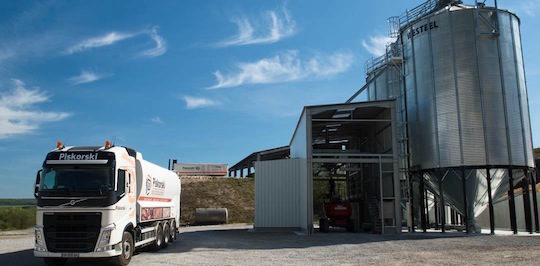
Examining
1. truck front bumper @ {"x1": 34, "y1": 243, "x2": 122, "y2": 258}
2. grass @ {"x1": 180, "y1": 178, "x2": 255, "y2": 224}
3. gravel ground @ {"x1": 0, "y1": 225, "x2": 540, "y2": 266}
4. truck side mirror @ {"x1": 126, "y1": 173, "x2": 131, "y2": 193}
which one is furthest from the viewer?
grass @ {"x1": 180, "y1": 178, "x2": 255, "y2": 224}

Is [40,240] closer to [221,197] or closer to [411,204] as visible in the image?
[411,204]

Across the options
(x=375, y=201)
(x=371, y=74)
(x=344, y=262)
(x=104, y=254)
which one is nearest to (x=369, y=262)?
(x=344, y=262)

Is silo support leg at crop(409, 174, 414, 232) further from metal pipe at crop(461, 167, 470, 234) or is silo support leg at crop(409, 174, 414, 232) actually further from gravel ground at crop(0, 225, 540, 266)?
gravel ground at crop(0, 225, 540, 266)

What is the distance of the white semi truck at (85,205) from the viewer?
1289 centimetres

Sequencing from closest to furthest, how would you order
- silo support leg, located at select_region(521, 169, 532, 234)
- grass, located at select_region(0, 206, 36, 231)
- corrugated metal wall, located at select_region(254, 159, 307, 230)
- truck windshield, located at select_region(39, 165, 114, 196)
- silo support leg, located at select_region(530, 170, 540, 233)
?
truck windshield, located at select_region(39, 165, 114, 196)
silo support leg, located at select_region(521, 169, 532, 234)
silo support leg, located at select_region(530, 170, 540, 233)
corrugated metal wall, located at select_region(254, 159, 307, 230)
grass, located at select_region(0, 206, 36, 231)

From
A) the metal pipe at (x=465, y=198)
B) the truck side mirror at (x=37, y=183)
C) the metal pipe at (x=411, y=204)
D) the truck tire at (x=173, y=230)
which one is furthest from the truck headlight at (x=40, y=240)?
the metal pipe at (x=465, y=198)

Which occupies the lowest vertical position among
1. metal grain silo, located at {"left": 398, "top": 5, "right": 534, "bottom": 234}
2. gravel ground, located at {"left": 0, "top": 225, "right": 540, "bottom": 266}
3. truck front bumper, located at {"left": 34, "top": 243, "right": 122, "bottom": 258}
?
gravel ground, located at {"left": 0, "top": 225, "right": 540, "bottom": 266}

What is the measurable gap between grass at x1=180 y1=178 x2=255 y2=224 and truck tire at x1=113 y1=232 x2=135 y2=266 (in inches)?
1308

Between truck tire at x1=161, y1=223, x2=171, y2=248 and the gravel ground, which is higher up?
truck tire at x1=161, y1=223, x2=171, y2=248

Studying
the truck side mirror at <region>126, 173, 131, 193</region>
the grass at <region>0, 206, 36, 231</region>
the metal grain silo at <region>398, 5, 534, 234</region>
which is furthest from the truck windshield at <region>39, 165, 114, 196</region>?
the grass at <region>0, 206, 36, 231</region>

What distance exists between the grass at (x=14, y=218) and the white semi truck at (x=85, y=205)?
92.6 feet

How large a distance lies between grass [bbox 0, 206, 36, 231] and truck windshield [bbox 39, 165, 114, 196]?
94.5ft

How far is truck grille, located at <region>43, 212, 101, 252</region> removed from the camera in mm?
12875

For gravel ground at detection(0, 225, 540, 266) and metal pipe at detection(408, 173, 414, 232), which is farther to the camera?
metal pipe at detection(408, 173, 414, 232)
